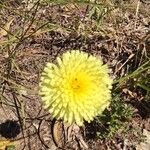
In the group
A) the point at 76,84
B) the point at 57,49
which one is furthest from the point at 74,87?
the point at 57,49

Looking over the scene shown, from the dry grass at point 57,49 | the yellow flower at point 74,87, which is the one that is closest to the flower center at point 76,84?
the yellow flower at point 74,87

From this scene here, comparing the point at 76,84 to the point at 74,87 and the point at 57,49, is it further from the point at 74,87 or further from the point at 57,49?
the point at 57,49

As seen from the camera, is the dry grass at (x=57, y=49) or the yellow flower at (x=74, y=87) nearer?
the yellow flower at (x=74, y=87)

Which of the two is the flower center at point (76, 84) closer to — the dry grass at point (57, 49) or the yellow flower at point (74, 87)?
the yellow flower at point (74, 87)

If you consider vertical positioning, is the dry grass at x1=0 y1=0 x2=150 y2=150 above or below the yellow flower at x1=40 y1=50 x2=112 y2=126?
above

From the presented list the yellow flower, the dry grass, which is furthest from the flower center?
the dry grass

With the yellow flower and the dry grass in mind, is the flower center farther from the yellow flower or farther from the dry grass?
the dry grass

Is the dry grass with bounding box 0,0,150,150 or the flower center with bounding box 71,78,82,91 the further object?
the dry grass with bounding box 0,0,150,150

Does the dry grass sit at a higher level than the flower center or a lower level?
higher

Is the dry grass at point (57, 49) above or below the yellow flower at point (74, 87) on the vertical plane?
above
